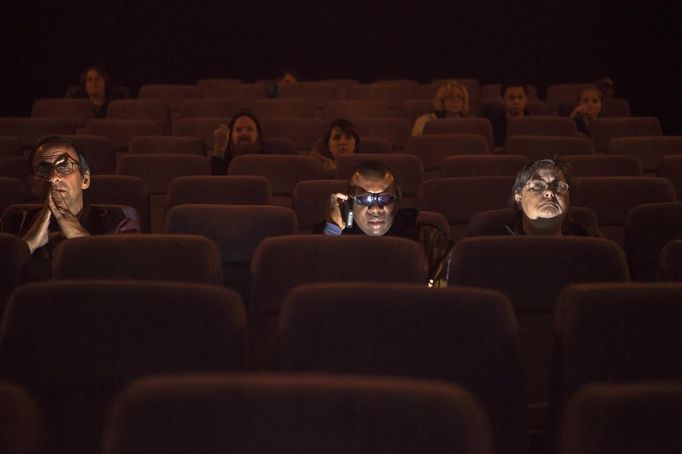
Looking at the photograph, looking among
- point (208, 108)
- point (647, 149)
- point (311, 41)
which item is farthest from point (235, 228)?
point (311, 41)

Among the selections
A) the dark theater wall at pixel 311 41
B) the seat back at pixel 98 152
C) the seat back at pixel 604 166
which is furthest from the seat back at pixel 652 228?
the dark theater wall at pixel 311 41

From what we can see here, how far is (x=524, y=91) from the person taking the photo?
889 centimetres

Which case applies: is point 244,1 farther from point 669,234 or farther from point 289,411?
point 289,411

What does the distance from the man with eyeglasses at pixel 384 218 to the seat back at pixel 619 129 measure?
3.85 metres

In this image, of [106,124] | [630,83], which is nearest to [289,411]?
[106,124]

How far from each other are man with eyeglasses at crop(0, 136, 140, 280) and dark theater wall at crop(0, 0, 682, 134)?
9104mm

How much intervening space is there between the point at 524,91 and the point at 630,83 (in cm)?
436

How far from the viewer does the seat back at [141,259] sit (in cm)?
320

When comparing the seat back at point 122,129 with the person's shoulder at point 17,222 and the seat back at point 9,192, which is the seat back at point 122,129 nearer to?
the seat back at point 9,192

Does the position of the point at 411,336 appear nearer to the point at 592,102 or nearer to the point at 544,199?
the point at 544,199

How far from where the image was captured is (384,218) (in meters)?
4.02

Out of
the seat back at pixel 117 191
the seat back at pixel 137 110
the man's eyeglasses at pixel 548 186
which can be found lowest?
the seat back at pixel 117 191

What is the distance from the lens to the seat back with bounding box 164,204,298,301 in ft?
13.4

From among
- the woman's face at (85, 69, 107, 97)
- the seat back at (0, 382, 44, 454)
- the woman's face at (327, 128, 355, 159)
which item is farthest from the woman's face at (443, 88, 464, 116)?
the seat back at (0, 382, 44, 454)
